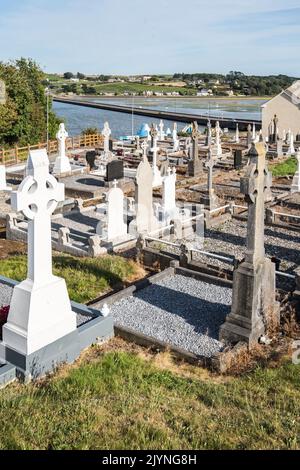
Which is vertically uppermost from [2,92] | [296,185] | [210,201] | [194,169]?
[2,92]

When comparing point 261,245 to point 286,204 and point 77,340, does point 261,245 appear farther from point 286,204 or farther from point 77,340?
point 286,204

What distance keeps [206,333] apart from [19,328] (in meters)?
3.05

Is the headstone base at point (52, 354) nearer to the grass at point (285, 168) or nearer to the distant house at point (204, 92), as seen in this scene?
the grass at point (285, 168)

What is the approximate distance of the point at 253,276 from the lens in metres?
8.20

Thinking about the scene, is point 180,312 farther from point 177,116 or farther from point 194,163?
point 177,116

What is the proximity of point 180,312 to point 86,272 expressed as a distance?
2.74m

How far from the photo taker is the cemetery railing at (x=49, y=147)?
28.5 metres

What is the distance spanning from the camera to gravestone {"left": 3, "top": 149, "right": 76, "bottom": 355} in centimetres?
674

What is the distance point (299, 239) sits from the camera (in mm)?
13773

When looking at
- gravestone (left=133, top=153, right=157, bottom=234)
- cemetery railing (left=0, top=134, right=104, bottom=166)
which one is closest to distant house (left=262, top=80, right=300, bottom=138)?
cemetery railing (left=0, top=134, right=104, bottom=166)

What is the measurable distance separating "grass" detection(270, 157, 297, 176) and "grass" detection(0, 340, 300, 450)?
17889 mm

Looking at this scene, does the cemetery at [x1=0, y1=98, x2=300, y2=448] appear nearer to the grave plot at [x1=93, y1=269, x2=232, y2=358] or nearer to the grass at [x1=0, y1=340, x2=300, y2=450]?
the grave plot at [x1=93, y1=269, x2=232, y2=358]

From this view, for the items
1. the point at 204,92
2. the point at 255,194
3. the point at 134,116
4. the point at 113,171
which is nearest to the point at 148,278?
the point at 255,194
